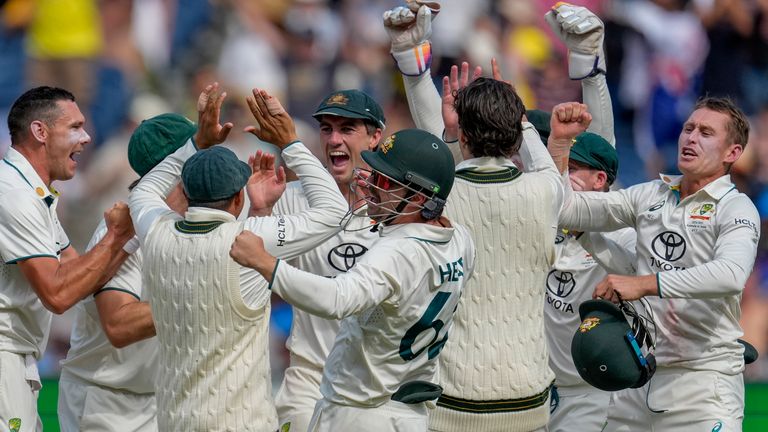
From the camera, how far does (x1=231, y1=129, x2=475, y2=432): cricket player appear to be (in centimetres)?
471

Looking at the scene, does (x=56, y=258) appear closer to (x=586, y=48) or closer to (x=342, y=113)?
(x=342, y=113)

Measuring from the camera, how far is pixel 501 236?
17.7 ft

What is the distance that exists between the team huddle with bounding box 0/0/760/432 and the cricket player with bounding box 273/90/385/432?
12mm

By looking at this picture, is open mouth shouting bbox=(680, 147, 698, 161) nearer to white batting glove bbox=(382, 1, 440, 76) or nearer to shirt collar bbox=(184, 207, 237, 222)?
white batting glove bbox=(382, 1, 440, 76)

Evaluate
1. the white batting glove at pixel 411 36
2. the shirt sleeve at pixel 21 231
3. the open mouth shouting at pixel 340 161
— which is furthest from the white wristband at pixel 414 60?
the shirt sleeve at pixel 21 231

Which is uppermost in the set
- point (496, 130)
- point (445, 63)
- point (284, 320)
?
point (496, 130)

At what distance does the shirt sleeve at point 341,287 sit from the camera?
14.1 feet

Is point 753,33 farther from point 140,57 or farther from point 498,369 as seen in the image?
point 498,369

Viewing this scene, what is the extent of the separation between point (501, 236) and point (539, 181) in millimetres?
306

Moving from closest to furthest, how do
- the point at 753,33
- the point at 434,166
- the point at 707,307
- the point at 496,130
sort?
the point at 434,166 < the point at 496,130 < the point at 707,307 < the point at 753,33

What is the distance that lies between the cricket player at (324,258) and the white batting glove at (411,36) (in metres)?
0.33

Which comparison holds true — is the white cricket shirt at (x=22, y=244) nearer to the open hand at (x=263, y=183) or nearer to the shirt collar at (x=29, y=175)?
the shirt collar at (x=29, y=175)

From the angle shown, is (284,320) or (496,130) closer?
(496,130)

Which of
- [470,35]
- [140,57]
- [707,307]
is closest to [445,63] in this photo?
[470,35]
